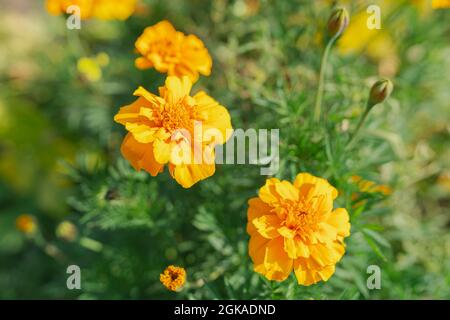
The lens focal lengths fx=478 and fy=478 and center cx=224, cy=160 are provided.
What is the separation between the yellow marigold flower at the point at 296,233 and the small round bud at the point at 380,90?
23cm

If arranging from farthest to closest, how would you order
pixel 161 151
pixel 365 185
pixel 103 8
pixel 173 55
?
1. pixel 103 8
2. pixel 365 185
3. pixel 173 55
4. pixel 161 151

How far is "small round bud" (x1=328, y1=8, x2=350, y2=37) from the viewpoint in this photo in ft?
3.48

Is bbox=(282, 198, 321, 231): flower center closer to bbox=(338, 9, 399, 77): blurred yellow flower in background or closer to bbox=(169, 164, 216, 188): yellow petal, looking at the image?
bbox=(169, 164, 216, 188): yellow petal

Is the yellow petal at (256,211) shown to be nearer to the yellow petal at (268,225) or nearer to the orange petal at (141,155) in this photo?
the yellow petal at (268,225)

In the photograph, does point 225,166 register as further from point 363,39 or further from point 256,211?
point 363,39

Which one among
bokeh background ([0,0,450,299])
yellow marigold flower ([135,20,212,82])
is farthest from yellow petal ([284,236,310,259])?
yellow marigold flower ([135,20,212,82])

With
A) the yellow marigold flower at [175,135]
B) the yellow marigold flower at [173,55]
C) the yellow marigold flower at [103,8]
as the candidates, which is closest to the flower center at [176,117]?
the yellow marigold flower at [175,135]

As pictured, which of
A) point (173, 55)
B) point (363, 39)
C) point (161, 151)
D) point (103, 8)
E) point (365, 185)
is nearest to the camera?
point (161, 151)

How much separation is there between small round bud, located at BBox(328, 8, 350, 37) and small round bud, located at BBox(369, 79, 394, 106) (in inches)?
6.0

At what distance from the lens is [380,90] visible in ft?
3.40

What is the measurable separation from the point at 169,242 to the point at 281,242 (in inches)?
19.2

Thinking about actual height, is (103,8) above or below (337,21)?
above

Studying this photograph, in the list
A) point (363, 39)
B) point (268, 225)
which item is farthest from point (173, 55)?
point (363, 39)

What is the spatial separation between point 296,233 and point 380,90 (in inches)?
14.2
